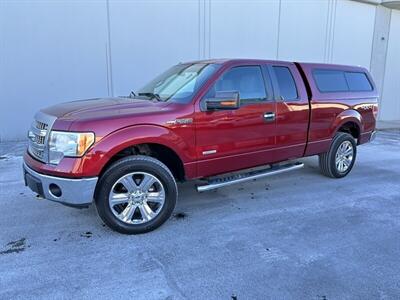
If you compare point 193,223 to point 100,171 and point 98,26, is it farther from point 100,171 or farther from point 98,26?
point 98,26

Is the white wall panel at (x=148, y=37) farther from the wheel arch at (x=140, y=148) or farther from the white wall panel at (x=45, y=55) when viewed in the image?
the wheel arch at (x=140, y=148)

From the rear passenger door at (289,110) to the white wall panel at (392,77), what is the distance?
12513 millimetres

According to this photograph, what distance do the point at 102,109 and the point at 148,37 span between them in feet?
21.1

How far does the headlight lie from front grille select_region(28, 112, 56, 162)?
149 millimetres

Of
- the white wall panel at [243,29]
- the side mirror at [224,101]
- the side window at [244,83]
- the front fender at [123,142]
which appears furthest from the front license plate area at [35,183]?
the white wall panel at [243,29]

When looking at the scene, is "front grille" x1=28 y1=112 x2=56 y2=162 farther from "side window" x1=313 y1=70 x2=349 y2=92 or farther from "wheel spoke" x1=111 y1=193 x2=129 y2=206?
"side window" x1=313 y1=70 x2=349 y2=92

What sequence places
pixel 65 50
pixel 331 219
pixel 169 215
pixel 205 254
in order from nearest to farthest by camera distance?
1. pixel 205 254
2. pixel 169 215
3. pixel 331 219
4. pixel 65 50

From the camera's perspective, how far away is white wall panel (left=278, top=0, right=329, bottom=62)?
12328 mm

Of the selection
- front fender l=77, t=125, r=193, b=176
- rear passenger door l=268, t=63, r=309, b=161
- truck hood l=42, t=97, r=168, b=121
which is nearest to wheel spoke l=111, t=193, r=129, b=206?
front fender l=77, t=125, r=193, b=176

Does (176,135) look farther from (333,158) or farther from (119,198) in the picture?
(333,158)

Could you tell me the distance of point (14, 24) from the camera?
830cm

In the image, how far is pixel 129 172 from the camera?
3836 mm

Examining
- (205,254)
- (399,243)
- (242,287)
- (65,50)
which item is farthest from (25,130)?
(399,243)

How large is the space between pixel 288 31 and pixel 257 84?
8546 millimetres
